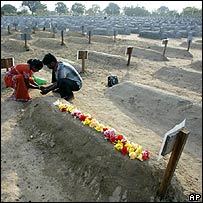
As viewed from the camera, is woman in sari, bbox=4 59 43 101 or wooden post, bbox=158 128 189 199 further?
woman in sari, bbox=4 59 43 101

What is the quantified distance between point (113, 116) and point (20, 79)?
9.43ft

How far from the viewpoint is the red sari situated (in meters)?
6.33

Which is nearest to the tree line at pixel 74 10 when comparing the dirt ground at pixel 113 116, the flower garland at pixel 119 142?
the dirt ground at pixel 113 116

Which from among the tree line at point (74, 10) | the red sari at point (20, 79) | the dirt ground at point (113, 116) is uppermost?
the tree line at point (74, 10)

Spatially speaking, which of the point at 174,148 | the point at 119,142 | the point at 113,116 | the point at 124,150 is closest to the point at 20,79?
the point at 113,116

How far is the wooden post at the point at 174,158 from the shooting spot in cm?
349

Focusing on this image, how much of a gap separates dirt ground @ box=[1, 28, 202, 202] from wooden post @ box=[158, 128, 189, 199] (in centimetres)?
45

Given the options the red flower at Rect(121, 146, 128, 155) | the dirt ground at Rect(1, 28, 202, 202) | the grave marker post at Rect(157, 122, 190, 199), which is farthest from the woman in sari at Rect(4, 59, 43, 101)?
the grave marker post at Rect(157, 122, 190, 199)

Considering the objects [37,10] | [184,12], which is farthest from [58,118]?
[184,12]

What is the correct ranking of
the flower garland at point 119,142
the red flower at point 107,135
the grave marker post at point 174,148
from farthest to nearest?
1. the red flower at point 107,135
2. the flower garland at point 119,142
3. the grave marker post at point 174,148

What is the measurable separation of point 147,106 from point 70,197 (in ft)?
17.7

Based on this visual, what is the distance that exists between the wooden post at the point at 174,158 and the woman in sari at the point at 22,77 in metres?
3.94

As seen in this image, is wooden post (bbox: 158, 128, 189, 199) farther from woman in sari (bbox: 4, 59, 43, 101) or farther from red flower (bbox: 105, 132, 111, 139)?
woman in sari (bbox: 4, 59, 43, 101)

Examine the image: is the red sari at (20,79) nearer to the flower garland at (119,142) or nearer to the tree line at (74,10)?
the flower garland at (119,142)
